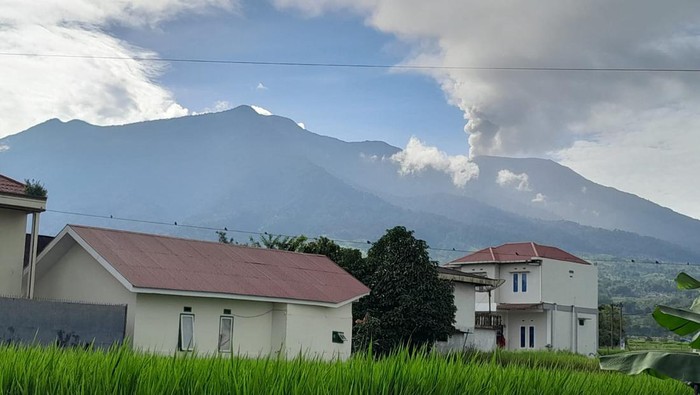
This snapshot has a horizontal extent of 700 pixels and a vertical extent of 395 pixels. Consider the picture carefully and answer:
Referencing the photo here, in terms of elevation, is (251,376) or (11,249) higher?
(11,249)

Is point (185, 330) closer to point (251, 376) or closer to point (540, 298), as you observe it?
point (251, 376)

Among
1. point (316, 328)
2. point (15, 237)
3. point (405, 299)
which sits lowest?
point (316, 328)

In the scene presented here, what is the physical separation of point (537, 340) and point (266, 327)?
3355cm

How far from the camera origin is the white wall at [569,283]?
55875 mm

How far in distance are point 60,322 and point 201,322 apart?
418 cm

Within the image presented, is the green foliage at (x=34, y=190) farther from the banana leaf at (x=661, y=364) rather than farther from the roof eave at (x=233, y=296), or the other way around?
the banana leaf at (x=661, y=364)

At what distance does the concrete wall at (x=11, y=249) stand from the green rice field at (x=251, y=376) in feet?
50.7

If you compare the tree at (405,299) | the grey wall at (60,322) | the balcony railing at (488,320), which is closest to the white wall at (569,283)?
the balcony railing at (488,320)

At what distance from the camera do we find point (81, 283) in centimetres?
2439

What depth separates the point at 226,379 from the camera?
6.88 m

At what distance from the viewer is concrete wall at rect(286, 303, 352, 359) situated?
2602 centimetres

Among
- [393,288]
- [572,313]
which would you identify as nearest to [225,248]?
[393,288]

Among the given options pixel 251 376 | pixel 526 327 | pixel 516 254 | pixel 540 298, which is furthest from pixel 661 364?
pixel 516 254

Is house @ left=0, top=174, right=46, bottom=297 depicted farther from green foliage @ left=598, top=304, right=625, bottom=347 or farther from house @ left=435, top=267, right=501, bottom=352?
green foliage @ left=598, top=304, right=625, bottom=347
